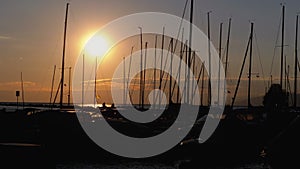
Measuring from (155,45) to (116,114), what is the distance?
19.5m

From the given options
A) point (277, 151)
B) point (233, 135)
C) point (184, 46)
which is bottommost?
point (233, 135)

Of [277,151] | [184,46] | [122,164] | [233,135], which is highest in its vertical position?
[184,46]

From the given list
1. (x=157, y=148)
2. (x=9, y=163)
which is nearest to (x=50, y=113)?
(x=157, y=148)

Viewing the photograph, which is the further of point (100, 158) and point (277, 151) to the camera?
point (100, 158)

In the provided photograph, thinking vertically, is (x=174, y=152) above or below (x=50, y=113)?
below

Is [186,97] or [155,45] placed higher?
[155,45]

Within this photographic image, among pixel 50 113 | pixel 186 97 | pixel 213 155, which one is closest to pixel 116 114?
pixel 186 97

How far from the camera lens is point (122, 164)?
3228 cm

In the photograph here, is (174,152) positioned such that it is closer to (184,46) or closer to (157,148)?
(157,148)

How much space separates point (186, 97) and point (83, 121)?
24903 mm

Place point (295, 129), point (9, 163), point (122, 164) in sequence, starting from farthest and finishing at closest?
point (122, 164) → point (9, 163) → point (295, 129)

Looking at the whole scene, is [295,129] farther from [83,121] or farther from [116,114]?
[116,114]

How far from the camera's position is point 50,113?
38.6 m

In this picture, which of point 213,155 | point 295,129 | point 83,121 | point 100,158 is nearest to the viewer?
point 295,129
